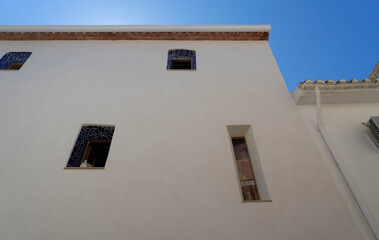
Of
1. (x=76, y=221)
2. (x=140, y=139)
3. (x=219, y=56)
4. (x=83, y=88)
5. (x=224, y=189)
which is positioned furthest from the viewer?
(x=219, y=56)

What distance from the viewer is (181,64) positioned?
15.9 ft

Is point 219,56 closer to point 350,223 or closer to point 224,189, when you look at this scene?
point 224,189

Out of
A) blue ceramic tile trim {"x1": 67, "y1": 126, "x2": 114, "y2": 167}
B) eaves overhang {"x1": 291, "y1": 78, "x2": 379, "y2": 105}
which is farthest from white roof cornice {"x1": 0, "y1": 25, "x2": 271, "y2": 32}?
blue ceramic tile trim {"x1": 67, "y1": 126, "x2": 114, "y2": 167}

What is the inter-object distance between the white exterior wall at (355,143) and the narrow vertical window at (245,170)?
42.3 inches

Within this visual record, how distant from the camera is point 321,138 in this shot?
3.09 m

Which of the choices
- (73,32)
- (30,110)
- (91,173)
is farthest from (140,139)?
(73,32)

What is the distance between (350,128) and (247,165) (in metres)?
1.79

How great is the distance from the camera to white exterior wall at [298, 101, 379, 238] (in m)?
2.55

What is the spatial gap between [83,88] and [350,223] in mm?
4434

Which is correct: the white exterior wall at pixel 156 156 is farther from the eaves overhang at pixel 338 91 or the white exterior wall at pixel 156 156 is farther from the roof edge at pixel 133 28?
the roof edge at pixel 133 28

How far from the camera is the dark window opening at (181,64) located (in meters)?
4.79

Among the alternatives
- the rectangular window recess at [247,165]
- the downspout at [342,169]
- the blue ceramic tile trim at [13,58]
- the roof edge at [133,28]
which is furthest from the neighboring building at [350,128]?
the blue ceramic tile trim at [13,58]

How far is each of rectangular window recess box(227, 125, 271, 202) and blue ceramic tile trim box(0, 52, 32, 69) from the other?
4.90m

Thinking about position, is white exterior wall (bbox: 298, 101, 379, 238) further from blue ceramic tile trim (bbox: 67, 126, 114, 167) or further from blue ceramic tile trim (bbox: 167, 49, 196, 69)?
blue ceramic tile trim (bbox: 67, 126, 114, 167)
